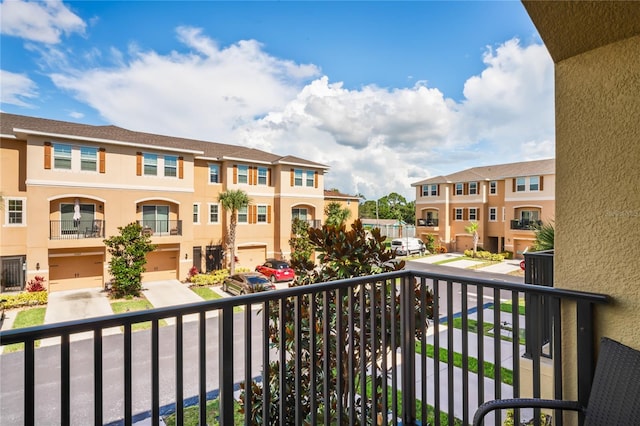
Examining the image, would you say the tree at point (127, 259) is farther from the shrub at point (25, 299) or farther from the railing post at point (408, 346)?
the railing post at point (408, 346)

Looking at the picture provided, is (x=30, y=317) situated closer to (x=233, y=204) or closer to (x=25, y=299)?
(x=25, y=299)

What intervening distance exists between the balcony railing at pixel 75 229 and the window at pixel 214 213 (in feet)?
14.2

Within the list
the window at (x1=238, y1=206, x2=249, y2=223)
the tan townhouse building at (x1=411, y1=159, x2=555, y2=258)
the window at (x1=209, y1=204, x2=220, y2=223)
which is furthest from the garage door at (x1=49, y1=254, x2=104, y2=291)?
the tan townhouse building at (x1=411, y1=159, x2=555, y2=258)

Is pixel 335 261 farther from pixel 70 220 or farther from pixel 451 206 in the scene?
pixel 451 206

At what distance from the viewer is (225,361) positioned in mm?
1312

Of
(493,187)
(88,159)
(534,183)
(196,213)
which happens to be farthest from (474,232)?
(88,159)

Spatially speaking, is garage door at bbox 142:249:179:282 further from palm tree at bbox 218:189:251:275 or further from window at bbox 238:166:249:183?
window at bbox 238:166:249:183

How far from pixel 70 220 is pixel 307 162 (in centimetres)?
1051

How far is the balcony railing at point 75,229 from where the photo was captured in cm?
1202

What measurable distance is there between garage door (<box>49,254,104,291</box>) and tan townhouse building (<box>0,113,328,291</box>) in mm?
31

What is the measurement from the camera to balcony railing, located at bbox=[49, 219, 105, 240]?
1202 centimetres

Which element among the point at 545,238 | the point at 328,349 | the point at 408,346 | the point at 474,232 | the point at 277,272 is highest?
the point at 545,238

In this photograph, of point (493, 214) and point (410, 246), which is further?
point (493, 214)

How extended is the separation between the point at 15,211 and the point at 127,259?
164 inches
